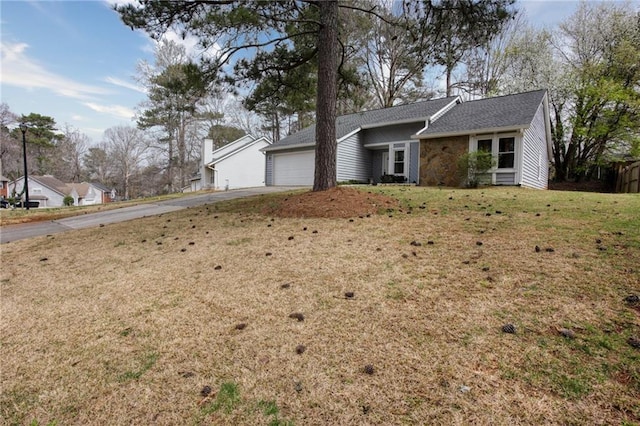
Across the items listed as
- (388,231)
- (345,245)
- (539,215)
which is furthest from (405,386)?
(539,215)

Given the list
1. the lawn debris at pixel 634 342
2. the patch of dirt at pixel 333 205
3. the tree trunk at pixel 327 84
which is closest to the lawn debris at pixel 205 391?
the lawn debris at pixel 634 342

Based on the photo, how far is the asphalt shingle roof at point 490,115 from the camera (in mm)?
12320

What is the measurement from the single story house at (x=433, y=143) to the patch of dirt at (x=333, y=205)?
622 cm

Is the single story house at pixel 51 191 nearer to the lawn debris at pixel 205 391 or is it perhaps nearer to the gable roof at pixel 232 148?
the gable roof at pixel 232 148

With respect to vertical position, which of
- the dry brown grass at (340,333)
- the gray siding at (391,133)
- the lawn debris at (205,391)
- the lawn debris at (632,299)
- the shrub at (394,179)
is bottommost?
the lawn debris at (205,391)

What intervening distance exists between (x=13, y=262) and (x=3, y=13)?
16.6 feet

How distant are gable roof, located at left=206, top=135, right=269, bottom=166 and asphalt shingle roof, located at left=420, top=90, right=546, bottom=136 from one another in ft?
54.0

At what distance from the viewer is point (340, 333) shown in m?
2.24

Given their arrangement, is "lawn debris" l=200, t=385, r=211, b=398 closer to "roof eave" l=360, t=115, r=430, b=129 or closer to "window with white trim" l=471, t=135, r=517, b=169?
"window with white trim" l=471, t=135, r=517, b=169

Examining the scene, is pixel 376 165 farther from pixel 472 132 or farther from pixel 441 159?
pixel 472 132

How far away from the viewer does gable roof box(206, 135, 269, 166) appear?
2541 cm

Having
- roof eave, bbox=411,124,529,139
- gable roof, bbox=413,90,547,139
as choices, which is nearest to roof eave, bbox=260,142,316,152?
roof eave, bbox=411,124,529,139

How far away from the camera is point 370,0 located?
10578 mm

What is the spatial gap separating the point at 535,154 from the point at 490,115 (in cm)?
283
